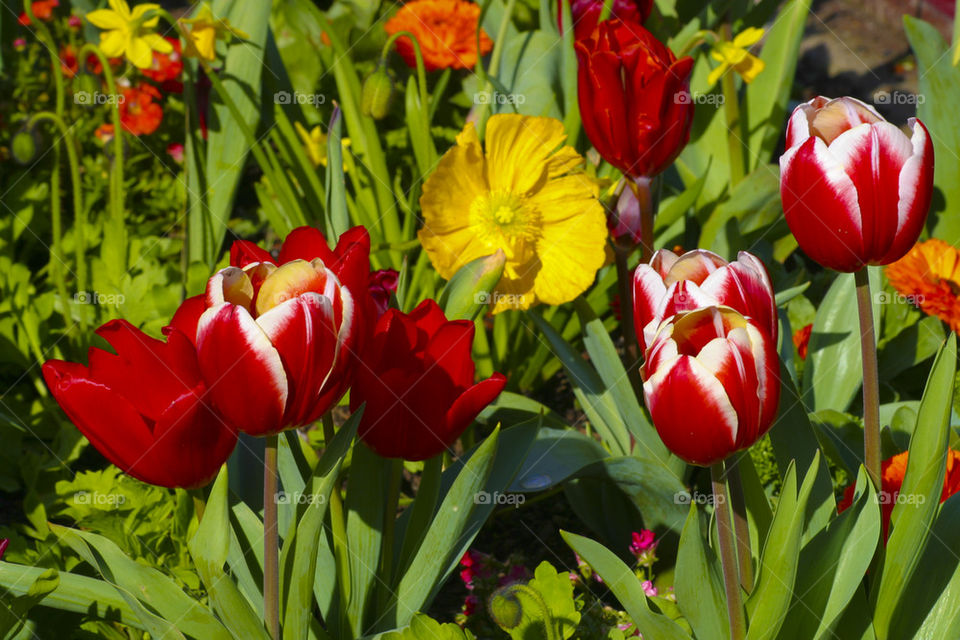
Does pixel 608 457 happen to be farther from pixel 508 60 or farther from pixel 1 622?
pixel 508 60

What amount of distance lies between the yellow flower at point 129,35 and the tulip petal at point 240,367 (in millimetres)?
1087

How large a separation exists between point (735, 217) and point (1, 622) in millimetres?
1411

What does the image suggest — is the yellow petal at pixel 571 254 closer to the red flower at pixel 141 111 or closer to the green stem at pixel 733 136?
the green stem at pixel 733 136

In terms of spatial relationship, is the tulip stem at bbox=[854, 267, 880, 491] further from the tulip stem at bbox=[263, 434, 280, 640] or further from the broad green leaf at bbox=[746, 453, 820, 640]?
the tulip stem at bbox=[263, 434, 280, 640]

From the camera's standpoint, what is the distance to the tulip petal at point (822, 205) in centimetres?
96

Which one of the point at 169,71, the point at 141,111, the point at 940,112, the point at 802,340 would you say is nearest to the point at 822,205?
the point at 802,340

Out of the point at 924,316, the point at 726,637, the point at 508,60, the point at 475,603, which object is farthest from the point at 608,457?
the point at 508,60

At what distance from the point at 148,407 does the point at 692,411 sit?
518 mm

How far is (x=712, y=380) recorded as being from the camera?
0.83 m

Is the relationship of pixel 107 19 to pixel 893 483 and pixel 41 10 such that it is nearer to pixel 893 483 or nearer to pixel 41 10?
pixel 41 10

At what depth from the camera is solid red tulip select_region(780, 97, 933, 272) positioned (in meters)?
0.96

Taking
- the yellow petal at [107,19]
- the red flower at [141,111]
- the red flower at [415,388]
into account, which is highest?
the yellow petal at [107,19]

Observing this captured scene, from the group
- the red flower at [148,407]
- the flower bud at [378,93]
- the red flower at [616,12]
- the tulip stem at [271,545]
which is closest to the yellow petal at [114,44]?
the flower bud at [378,93]

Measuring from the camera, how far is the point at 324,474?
101 cm
